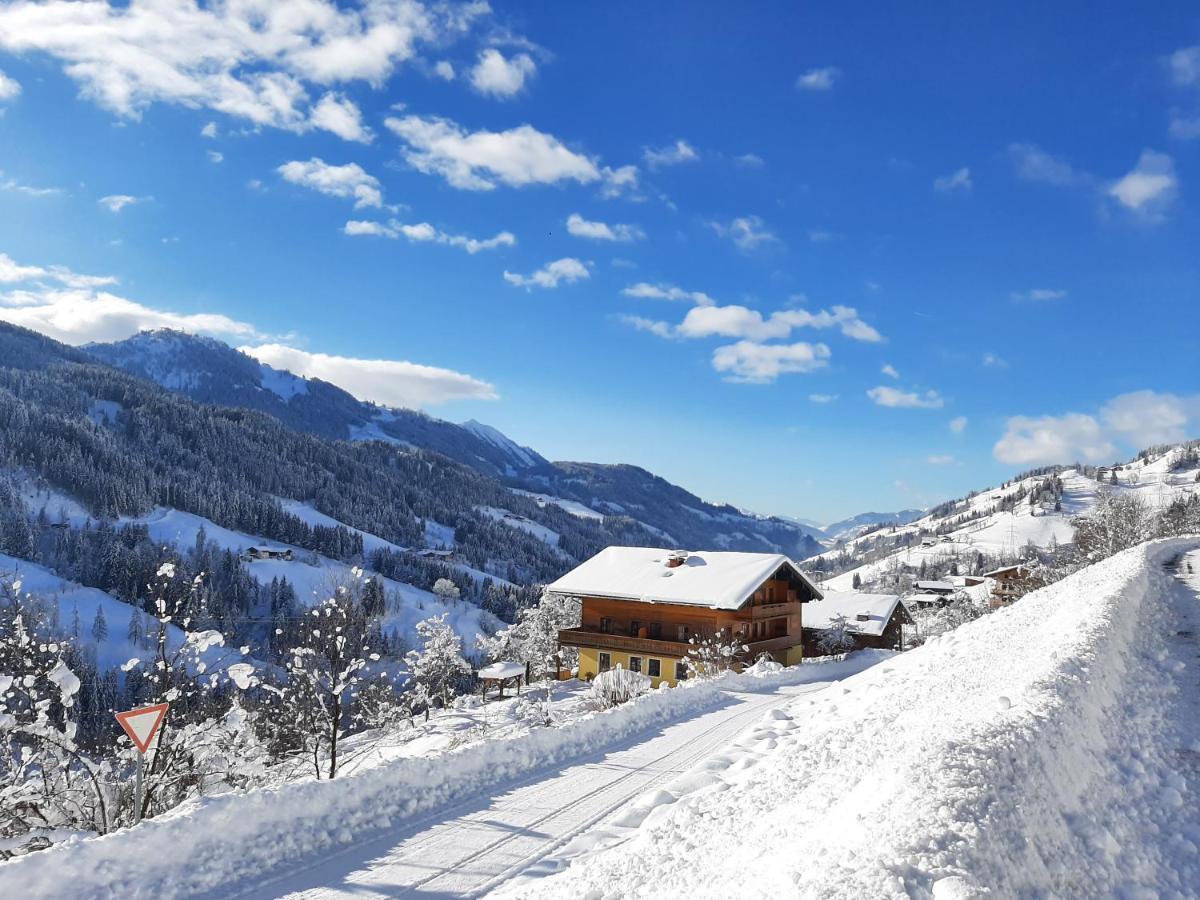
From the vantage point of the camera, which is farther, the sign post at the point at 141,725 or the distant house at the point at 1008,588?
the distant house at the point at 1008,588

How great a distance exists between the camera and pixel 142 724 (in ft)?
30.6

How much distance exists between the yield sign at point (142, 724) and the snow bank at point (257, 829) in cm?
104

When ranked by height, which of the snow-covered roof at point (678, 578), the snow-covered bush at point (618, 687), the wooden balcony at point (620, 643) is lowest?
the wooden balcony at point (620, 643)

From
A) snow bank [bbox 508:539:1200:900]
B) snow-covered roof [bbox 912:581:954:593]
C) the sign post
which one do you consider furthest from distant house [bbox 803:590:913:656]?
snow-covered roof [bbox 912:581:954:593]

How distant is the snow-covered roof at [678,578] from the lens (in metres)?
35.5

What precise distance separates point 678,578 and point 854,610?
19.2 metres

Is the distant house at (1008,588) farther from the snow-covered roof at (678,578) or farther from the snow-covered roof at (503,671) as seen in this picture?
the snow-covered roof at (503,671)

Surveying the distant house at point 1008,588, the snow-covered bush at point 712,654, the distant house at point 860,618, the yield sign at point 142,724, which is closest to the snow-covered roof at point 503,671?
the snow-covered bush at point 712,654

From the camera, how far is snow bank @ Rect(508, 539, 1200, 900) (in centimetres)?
629

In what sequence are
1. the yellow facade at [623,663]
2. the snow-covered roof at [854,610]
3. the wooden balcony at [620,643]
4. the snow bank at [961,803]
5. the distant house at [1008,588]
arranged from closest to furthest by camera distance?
1. the snow bank at [961,803]
2. the wooden balcony at [620,643]
3. the yellow facade at [623,663]
4. the snow-covered roof at [854,610]
5. the distant house at [1008,588]

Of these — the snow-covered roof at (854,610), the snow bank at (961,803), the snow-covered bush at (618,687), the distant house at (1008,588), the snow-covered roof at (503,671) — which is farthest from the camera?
the distant house at (1008,588)

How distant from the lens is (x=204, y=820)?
30.4 feet

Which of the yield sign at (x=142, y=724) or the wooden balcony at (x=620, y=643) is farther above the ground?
the yield sign at (x=142, y=724)

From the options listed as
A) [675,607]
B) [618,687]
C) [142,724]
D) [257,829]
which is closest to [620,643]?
[675,607]
